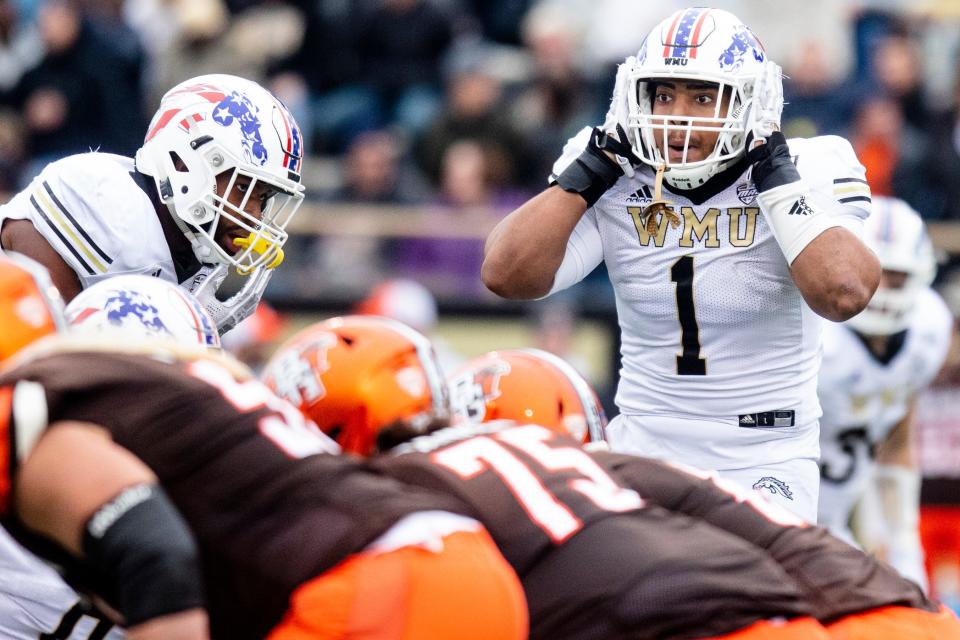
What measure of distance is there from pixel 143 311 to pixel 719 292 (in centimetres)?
153

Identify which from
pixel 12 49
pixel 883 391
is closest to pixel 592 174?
pixel 883 391

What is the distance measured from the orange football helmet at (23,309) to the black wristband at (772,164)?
5.93 ft

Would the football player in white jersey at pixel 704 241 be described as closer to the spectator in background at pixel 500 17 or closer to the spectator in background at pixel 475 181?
the spectator in background at pixel 475 181

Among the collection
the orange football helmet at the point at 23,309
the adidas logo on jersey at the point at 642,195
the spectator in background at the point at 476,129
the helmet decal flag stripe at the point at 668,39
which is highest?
the helmet decal flag stripe at the point at 668,39

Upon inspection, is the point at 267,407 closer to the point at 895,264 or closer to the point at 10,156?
the point at 895,264

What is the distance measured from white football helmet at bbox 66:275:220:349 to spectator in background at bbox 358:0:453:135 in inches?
275

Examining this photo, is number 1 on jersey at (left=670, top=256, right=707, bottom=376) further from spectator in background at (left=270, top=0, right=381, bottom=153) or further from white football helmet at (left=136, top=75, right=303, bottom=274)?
spectator in background at (left=270, top=0, right=381, bottom=153)

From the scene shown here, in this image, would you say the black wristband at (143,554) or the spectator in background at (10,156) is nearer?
the black wristband at (143,554)

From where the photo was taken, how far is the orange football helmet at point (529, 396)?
381 centimetres

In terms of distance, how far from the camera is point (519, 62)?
10.4 metres

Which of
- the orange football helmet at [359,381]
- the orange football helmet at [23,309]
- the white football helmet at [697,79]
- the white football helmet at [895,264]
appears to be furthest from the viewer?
the white football helmet at [895,264]

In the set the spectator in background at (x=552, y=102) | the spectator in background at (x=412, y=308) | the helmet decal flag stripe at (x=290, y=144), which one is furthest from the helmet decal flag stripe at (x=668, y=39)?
the spectator in background at (x=552, y=102)

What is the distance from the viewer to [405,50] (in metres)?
10.2

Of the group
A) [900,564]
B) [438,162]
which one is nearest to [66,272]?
[900,564]
